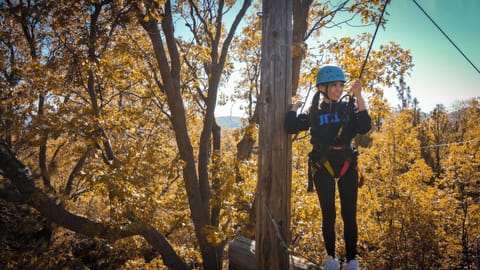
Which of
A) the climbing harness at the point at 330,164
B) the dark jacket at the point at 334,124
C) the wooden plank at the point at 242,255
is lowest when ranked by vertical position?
the wooden plank at the point at 242,255

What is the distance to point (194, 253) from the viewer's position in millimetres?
9008

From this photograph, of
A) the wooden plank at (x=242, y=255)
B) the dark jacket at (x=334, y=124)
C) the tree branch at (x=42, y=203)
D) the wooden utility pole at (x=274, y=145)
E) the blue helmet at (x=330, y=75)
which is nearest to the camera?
the wooden utility pole at (x=274, y=145)

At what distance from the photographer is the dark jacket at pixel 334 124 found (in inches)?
96.2

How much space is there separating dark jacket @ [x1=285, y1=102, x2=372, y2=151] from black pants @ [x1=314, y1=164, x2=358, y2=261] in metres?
0.25

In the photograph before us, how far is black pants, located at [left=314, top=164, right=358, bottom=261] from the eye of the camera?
249cm

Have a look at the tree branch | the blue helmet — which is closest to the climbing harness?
the blue helmet

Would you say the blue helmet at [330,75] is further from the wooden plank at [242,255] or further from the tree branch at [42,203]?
the tree branch at [42,203]

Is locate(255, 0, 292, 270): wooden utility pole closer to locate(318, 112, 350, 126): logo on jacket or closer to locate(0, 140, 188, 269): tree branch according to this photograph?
locate(318, 112, 350, 126): logo on jacket

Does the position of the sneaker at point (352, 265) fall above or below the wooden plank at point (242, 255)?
above

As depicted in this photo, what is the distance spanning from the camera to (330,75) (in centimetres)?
262

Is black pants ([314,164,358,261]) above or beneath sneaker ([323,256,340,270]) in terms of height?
above

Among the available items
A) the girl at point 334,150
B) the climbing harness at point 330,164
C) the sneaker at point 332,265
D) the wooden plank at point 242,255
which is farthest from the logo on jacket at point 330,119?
the wooden plank at point 242,255

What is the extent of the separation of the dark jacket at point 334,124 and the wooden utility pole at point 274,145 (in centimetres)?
28

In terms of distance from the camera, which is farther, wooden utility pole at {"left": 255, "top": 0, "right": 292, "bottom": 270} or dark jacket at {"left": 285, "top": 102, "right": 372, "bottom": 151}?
dark jacket at {"left": 285, "top": 102, "right": 372, "bottom": 151}
